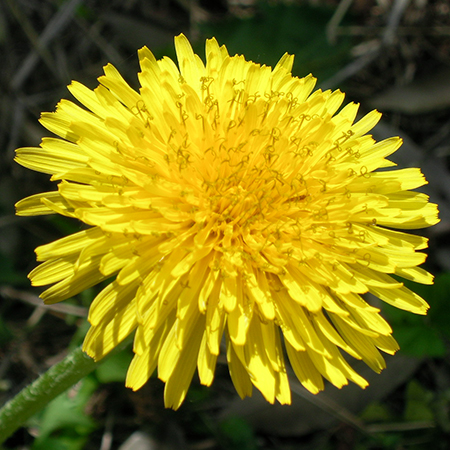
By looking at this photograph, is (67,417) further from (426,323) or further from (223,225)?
(426,323)

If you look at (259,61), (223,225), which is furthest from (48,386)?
(259,61)

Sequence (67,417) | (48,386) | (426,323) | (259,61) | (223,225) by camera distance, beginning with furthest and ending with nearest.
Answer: (259,61), (426,323), (67,417), (48,386), (223,225)

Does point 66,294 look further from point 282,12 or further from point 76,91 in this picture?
point 282,12

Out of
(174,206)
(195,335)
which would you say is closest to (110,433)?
(195,335)

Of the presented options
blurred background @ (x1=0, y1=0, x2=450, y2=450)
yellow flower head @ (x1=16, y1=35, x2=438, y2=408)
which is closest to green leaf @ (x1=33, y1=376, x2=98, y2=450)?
blurred background @ (x1=0, y1=0, x2=450, y2=450)

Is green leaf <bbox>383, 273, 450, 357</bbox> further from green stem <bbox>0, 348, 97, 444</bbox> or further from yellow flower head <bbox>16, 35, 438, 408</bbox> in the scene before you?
green stem <bbox>0, 348, 97, 444</bbox>

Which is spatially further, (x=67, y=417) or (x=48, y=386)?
(x=67, y=417)

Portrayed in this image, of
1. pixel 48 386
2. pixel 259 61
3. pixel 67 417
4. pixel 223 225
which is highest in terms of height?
pixel 259 61

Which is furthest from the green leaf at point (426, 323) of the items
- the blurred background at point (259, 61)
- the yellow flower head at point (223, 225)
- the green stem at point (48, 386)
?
the green stem at point (48, 386)
